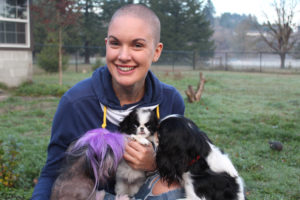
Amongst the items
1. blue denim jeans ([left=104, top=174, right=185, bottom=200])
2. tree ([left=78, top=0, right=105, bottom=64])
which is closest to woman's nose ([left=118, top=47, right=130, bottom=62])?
blue denim jeans ([left=104, top=174, right=185, bottom=200])

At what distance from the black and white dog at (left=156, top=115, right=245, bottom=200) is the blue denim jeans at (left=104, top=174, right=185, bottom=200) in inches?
2.7

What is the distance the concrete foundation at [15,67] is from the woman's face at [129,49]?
441 inches

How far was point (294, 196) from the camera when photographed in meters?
4.18

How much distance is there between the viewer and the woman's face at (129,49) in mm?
2521

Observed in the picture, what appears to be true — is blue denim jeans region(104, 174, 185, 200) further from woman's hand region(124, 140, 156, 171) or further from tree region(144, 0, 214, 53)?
tree region(144, 0, 214, 53)

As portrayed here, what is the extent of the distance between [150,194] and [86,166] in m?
0.63

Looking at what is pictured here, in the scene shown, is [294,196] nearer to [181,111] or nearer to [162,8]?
[181,111]

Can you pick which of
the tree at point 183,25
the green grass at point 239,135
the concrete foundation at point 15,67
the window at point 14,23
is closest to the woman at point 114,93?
the green grass at point 239,135

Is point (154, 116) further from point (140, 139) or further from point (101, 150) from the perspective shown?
point (101, 150)

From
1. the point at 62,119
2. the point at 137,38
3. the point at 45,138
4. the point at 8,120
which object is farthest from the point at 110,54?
the point at 8,120

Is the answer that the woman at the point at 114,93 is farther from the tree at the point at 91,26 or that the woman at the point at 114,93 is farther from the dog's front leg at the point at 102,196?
the tree at the point at 91,26

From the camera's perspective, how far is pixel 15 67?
508 inches

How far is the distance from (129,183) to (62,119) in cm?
73

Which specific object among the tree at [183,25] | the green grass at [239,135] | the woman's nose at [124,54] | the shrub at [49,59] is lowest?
the green grass at [239,135]
